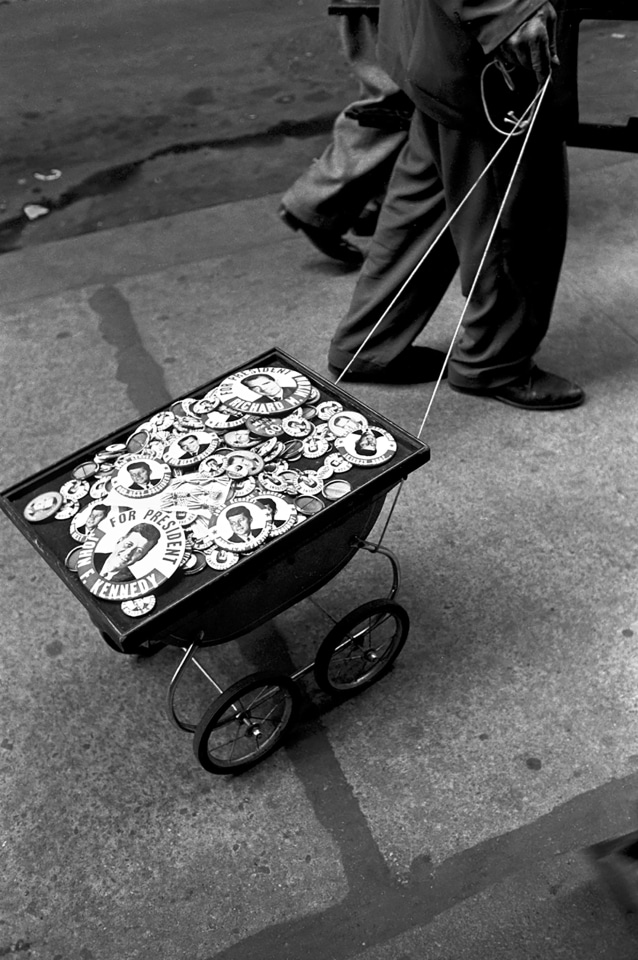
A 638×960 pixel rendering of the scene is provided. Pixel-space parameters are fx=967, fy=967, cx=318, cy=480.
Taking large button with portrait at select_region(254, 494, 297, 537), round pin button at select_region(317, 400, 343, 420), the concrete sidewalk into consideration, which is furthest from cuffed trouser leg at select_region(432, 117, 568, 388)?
large button with portrait at select_region(254, 494, 297, 537)

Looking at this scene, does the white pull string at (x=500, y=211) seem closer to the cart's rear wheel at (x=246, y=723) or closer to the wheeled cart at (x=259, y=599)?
the wheeled cart at (x=259, y=599)

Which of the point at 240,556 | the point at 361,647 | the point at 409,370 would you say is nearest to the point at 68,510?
the point at 240,556

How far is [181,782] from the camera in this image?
7.13ft

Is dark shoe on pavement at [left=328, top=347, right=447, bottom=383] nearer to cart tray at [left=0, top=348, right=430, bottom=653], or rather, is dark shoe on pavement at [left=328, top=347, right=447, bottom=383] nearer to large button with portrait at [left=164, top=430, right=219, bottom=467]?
cart tray at [left=0, top=348, right=430, bottom=653]

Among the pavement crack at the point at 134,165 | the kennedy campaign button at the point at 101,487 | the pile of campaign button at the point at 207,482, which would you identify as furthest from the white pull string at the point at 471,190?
the pavement crack at the point at 134,165

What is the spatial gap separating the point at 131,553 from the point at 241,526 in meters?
0.22

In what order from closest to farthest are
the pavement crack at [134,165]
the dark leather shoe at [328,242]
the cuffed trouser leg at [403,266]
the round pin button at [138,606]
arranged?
the round pin button at [138,606] < the cuffed trouser leg at [403,266] < the dark leather shoe at [328,242] < the pavement crack at [134,165]

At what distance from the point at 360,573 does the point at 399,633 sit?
0.36 meters

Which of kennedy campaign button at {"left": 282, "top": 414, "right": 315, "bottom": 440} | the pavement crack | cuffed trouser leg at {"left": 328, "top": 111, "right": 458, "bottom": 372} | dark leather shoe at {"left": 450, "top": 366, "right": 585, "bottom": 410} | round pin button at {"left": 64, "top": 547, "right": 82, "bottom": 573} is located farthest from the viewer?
the pavement crack

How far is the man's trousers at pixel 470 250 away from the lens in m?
2.62

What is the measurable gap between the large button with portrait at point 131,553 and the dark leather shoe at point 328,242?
6.71ft

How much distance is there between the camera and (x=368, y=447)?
6.63 feet

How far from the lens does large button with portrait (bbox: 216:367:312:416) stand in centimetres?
213

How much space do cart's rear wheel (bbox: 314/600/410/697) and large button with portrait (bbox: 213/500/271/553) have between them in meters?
0.37
